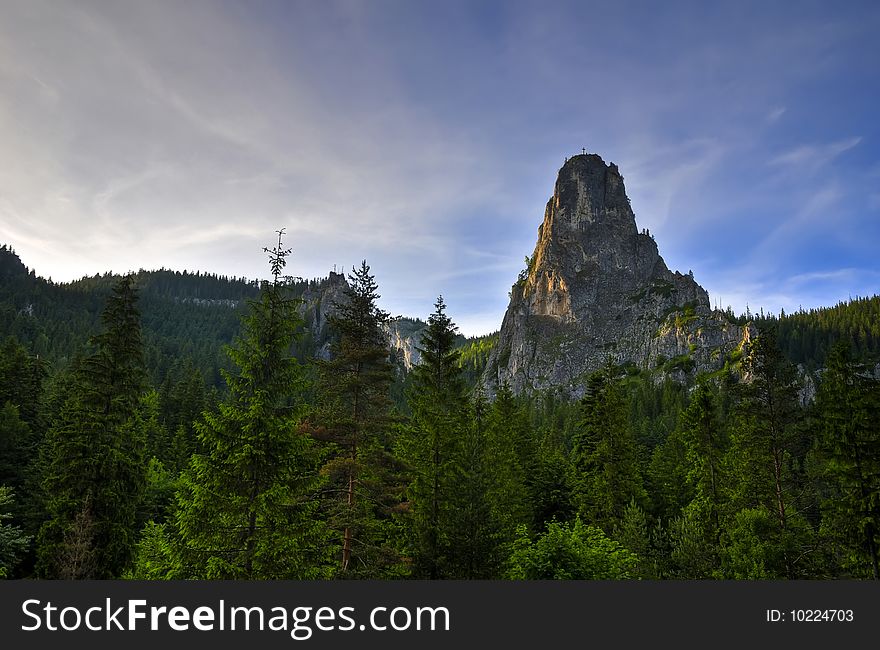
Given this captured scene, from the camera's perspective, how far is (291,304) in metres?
14.9

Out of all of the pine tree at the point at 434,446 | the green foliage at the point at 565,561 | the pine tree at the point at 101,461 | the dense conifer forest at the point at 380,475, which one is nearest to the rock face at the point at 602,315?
the dense conifer forest at the point at 380,475

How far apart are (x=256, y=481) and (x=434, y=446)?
871 centimetres

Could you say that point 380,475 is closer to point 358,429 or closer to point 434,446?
point 358,429

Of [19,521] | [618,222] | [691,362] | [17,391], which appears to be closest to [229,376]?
[19,521]

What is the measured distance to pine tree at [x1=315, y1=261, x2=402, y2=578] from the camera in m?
16.3

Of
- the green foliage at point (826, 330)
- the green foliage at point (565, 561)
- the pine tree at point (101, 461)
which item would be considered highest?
the green foliage at point (826, 330)

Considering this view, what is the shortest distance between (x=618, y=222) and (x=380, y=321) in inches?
7799

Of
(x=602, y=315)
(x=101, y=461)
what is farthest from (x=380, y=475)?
(x=602, y=315)

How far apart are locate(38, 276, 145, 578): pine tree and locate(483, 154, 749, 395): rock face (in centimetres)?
14522

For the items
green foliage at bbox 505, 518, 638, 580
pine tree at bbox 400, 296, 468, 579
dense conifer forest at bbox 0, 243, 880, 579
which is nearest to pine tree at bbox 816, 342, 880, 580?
dense conifer forest at bbox 0, 243, 880, 579

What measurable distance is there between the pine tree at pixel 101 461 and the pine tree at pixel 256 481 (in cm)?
880

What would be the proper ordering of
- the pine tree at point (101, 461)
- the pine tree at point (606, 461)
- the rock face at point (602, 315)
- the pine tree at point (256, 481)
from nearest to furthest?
1. the pine tree at point (256, 481)
2. the pine tree at point (101, 461)
3. the pine tree at point (606, 461)
4. the rock face at point (602, 315)

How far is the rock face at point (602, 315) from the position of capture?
15288 cm

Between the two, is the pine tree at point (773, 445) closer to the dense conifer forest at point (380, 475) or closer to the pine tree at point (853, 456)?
the dense conifer forest at point (380, 475)
